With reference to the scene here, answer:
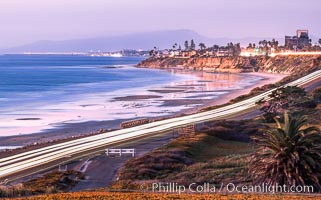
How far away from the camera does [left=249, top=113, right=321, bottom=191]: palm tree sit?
1980 centimetres

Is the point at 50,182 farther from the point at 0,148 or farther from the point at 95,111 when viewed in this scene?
the point at 95,111

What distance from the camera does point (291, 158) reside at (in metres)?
20.0

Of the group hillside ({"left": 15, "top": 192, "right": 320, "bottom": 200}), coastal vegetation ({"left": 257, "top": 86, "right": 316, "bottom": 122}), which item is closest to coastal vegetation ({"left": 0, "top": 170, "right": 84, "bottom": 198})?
hillside ({"left": 15, "top": 192, "right": 320, "bottom": 200})

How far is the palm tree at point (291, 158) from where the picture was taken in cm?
1980

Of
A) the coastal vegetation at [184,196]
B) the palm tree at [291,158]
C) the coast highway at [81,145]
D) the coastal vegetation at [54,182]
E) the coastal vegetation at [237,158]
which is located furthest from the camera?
the coast highway at [81,145]

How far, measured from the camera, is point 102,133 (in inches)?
1697

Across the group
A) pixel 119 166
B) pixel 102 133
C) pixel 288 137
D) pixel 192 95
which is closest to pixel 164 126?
pixel 102 133

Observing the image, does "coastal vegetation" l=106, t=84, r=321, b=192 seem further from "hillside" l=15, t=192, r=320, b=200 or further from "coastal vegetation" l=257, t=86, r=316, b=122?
"coastal vegetation" l=257, t=86, r=316, b=122

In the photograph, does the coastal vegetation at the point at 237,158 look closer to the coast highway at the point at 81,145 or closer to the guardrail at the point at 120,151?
the guardrail at the point at 120,151

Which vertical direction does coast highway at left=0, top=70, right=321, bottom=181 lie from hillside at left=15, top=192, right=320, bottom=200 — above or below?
below

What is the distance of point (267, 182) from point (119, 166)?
38.3 ft

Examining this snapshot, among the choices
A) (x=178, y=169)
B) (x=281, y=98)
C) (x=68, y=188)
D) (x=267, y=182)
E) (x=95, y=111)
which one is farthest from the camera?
(x=95, y=111)

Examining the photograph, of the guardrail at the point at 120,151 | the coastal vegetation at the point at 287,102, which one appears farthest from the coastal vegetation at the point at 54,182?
the coastal vegetation at the point at 287,102

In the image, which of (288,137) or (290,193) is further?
(288,137)
